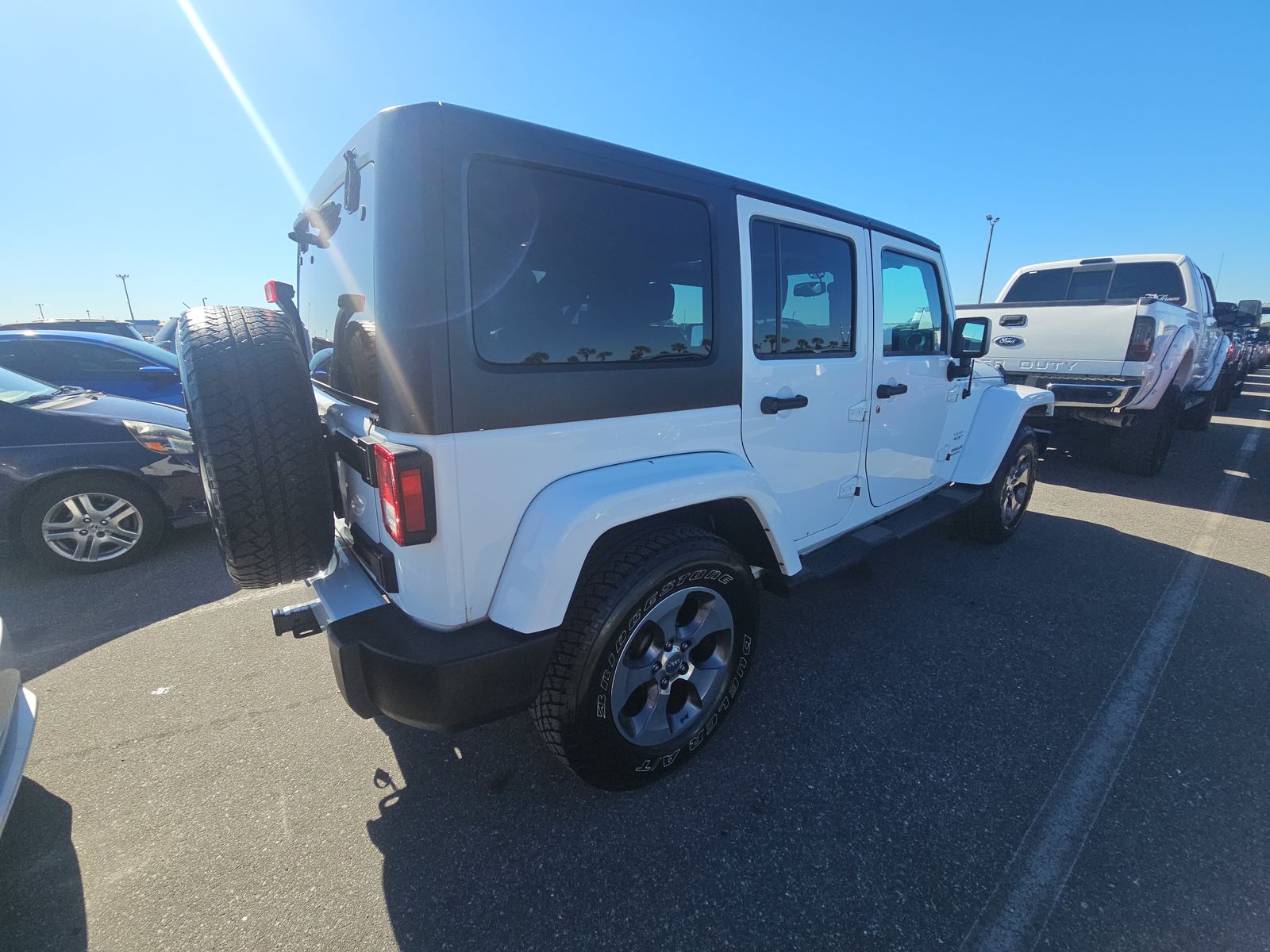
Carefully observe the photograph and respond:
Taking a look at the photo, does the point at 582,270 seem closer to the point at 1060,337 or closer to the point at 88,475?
the point at 88,475

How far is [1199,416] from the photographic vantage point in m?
9.28

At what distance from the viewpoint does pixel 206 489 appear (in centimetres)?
202

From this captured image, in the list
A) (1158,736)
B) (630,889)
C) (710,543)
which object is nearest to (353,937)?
(630,889)

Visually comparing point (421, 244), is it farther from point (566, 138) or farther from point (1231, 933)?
point (1231, 933)

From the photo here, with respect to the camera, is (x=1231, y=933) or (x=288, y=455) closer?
(x=1231, y=933)

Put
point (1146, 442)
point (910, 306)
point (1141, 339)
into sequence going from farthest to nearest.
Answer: point (1146, 442) → point (1141, 339) → point (910, 306)

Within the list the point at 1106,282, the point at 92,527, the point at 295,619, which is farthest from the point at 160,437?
the point at 1106,282

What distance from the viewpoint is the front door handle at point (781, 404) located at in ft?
7.80

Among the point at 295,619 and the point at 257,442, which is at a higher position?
the point at 257,442

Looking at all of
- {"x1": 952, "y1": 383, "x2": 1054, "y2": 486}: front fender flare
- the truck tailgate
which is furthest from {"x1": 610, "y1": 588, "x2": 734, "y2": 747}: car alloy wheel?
→ the truck tailgate

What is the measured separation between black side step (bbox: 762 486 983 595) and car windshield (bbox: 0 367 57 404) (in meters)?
4.97

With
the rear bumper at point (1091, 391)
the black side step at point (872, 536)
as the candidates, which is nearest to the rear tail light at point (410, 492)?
the black side step at point (872, 536)

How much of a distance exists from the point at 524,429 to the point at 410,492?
0.37 meters

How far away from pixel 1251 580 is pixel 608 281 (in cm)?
485
